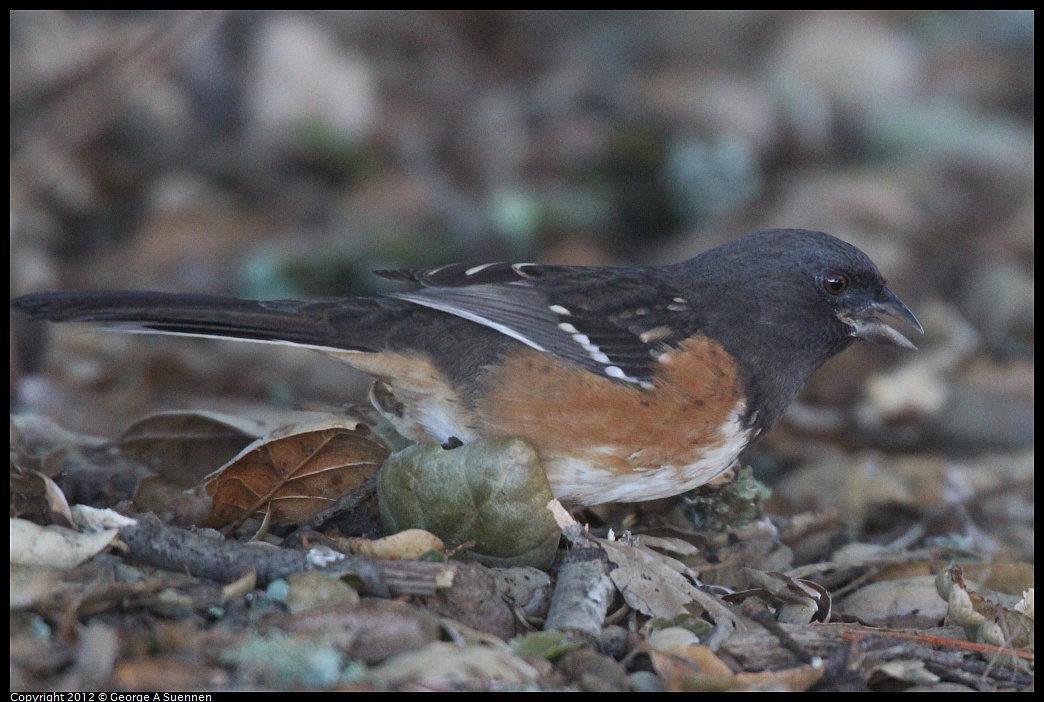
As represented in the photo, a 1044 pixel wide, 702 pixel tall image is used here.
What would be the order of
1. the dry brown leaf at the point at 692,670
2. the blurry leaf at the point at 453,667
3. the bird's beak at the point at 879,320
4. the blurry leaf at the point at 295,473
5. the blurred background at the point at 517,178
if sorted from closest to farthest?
1. the blurry leaf at the point at 453,667
2. the dry brown leaf at the point at 692,670
3. the blurry leaf at the point at 295,473
4. the bird's beak at the point at 879,320
5. the blurred background at the point at 517,178

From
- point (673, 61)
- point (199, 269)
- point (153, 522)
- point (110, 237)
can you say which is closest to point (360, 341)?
point (153, 522)

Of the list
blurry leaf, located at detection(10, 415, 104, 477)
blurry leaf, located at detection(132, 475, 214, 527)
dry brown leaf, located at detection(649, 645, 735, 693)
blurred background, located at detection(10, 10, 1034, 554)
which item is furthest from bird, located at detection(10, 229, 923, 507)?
blurred background, located at detection(10, 10, 1034, 554)

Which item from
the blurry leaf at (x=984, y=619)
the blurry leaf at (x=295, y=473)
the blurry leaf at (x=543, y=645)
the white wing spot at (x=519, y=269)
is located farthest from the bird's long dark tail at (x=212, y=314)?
the blurry leaf at (x=984, y=619)

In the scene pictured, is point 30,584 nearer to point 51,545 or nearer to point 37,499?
point 51,545

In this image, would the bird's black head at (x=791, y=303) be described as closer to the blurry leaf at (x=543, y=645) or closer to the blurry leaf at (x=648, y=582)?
the blurry leaf at (x=648, y=582)

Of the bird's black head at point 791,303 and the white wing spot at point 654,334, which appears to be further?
the bird's black head at point 791,303

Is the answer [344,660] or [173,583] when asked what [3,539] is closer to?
[173,583]

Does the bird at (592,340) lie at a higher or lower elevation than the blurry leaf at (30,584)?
higher
